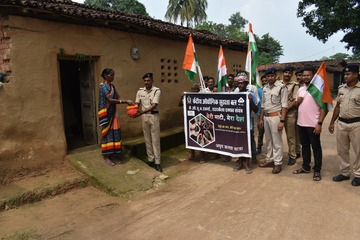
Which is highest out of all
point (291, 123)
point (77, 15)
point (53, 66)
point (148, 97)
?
point (77, 15)

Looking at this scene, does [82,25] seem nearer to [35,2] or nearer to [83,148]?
[35,2]

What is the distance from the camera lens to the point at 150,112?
5234 millimetres

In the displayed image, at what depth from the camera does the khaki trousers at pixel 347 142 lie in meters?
4.10

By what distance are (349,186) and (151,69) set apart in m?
4.74

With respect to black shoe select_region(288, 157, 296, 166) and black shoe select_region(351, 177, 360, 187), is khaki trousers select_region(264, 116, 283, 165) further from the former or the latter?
black shoe select_region(351, 177, 360, 187)

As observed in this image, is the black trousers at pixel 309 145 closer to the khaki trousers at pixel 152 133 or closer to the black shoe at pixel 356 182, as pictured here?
the black shoe at pixel 356 182

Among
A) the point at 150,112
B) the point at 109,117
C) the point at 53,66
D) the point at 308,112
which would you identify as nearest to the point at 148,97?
the point at 150,112

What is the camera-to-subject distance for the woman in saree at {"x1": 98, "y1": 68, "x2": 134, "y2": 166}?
16.1 ft

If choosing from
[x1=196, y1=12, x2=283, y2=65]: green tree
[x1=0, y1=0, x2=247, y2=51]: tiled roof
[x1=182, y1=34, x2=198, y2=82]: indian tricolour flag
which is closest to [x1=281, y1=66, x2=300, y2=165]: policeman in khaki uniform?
[x1=182, y1=34, x2=198, y2=82]: indian tricolour flag

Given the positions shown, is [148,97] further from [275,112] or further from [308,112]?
[308,112]

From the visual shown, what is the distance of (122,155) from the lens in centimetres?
555

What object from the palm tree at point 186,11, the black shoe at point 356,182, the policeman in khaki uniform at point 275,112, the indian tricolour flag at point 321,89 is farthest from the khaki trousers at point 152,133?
the palm tree at point 186,11

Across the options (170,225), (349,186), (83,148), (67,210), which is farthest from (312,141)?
(83,148)

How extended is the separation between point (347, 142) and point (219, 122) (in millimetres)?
2141
